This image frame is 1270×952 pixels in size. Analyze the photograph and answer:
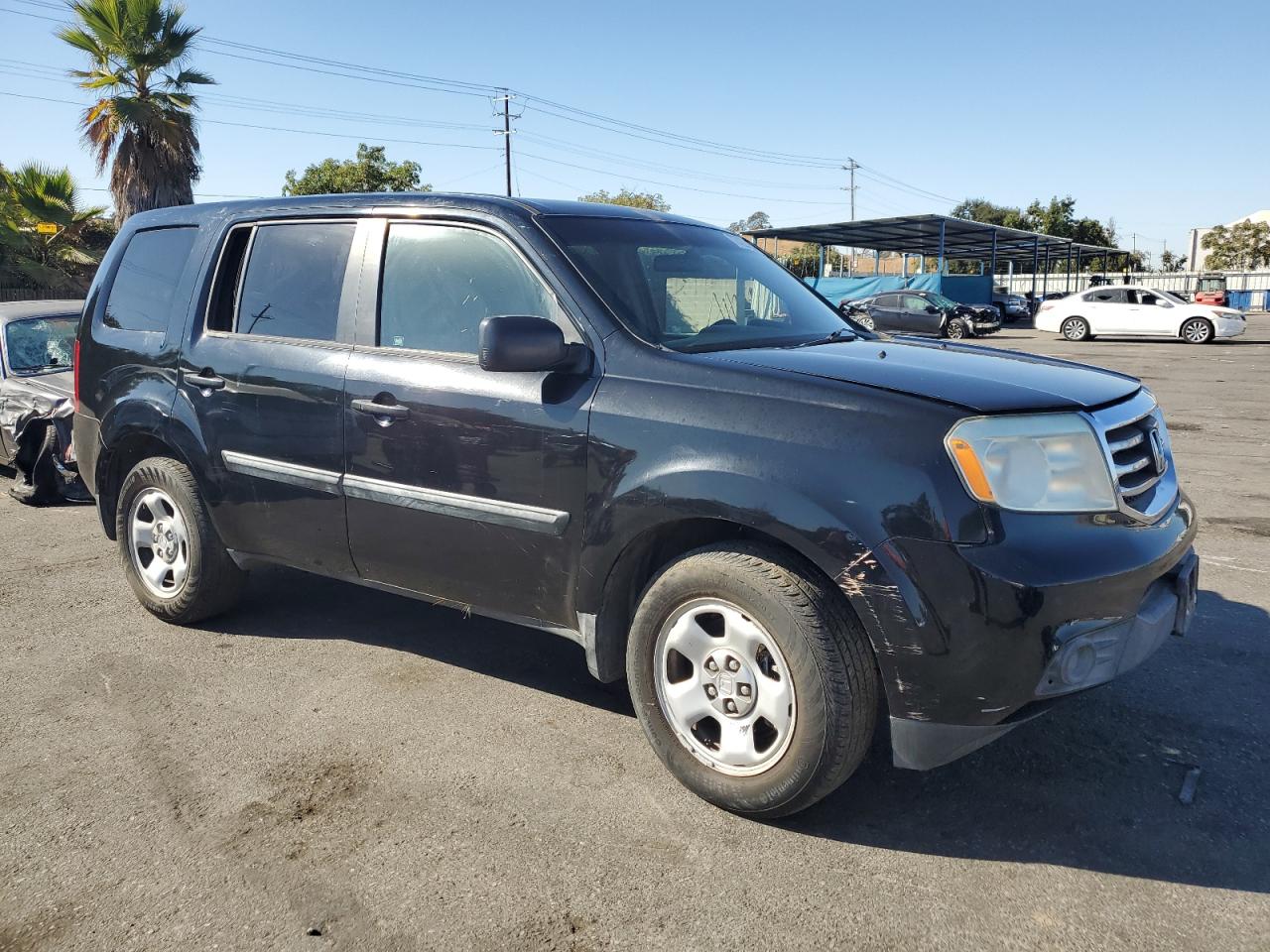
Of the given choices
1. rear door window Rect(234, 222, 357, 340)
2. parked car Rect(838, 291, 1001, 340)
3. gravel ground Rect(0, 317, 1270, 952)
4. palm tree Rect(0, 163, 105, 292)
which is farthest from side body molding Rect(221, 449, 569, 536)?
palm tree Rect(0, 163, 105, 292)

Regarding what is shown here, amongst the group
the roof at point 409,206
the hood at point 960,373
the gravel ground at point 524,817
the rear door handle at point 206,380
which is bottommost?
the gravel ground at point 524,817

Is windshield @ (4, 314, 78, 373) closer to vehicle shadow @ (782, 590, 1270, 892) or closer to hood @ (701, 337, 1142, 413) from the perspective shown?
hood @ (701, 337, 1142, 413)

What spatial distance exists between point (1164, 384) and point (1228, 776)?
14.1 meters

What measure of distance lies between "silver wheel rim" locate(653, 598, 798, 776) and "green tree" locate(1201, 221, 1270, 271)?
79.9m

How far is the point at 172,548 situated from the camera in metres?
4.71

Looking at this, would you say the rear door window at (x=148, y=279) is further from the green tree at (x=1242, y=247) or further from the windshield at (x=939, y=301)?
the green tree at (x=1242, y=247)

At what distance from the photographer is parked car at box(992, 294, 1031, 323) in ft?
128

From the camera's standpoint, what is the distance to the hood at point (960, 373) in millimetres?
2842

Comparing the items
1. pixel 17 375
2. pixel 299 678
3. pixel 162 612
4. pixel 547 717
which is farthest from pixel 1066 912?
pixel 17 375

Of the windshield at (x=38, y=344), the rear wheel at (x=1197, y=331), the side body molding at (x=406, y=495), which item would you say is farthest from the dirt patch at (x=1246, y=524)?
the rear wheel at (x=1197, y=331)

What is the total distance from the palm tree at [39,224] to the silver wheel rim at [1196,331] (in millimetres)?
28869

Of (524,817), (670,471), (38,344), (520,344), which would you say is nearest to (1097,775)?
(670,471)

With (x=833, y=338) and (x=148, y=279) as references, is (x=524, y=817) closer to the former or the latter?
(x=833, y=338)

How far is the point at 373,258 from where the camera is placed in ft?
12.8
